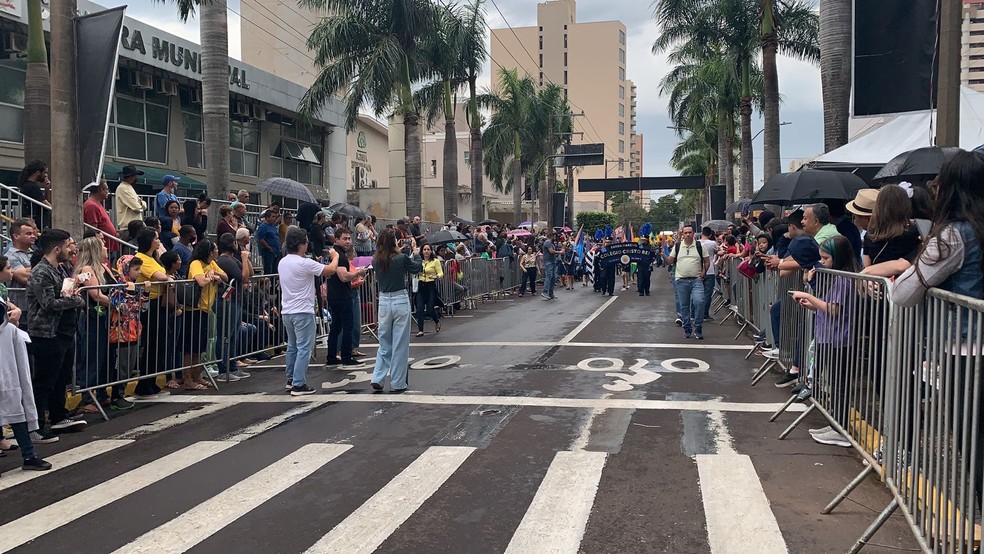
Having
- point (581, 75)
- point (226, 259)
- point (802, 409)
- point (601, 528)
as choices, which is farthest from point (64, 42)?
point (581, 75)

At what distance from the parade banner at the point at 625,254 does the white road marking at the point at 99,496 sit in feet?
61.8

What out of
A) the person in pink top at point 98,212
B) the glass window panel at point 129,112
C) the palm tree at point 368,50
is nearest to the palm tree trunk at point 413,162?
the palm tree at point 368,50

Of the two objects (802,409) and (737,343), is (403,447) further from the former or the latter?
(737,343)

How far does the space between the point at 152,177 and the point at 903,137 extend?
21449 millimetres

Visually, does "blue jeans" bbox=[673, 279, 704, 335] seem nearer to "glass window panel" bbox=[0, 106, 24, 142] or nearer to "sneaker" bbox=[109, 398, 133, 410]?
"sneaker" bbox=[109, 398, 133, 410]

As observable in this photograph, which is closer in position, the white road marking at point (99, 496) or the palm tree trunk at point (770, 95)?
the white road marking at point (99, 496)

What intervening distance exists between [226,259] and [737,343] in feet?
26.7

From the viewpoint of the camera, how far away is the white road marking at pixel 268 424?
23.7ft

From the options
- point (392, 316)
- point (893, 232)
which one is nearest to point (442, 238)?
point (392, 316)

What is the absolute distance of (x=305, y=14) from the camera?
158 ft

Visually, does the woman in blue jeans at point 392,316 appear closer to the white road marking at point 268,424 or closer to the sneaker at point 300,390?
the sneaker at point 300,390

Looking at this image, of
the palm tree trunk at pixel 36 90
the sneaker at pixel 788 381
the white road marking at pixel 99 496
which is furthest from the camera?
the palm tree trunk at pixel 36 90

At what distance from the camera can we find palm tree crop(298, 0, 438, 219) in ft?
85.5

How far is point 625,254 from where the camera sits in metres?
24.8
